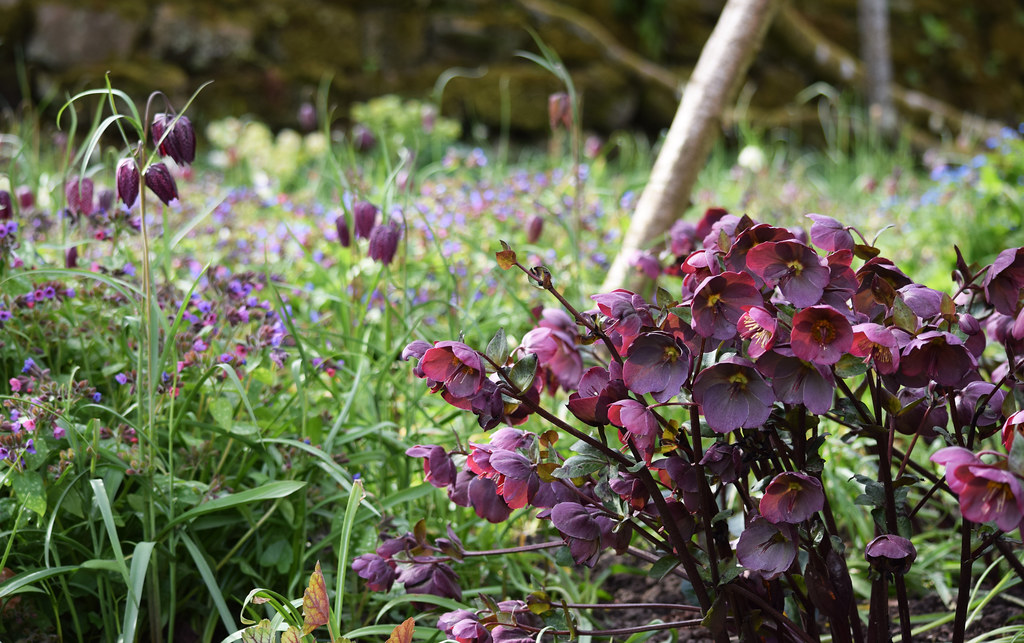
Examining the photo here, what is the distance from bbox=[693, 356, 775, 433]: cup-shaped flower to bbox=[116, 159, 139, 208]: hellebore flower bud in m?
0.82

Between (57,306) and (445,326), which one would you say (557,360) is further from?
(445,326)

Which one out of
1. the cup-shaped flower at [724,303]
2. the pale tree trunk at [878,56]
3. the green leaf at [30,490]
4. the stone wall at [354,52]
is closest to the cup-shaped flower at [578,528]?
the cup-shaped flower at [724,303]

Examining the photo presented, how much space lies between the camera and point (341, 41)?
6375mm

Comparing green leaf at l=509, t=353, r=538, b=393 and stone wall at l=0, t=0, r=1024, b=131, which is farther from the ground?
stone wall at l=0, t=0, r=1024, b=131

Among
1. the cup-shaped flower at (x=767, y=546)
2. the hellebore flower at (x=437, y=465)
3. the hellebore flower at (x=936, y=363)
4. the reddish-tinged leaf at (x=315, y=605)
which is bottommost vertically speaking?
the reddish-tinged leaf at (x=315, y=605)

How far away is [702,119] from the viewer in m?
2.25

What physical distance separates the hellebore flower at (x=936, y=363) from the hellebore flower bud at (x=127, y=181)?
102 centimetres

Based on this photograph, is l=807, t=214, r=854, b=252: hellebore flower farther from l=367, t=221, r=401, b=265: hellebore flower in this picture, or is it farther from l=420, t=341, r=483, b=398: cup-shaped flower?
l=367, t=221, r=401, b=265: hellebore flower

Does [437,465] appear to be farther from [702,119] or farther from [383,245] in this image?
[702,119]

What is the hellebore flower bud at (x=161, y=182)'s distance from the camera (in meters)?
1.15

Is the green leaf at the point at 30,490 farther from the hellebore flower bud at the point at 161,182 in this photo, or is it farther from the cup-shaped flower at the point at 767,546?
the cup-shaped flower at the point at 767,546

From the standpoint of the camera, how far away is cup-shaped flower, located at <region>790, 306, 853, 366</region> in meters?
0.82

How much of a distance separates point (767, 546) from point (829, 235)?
1.30ft

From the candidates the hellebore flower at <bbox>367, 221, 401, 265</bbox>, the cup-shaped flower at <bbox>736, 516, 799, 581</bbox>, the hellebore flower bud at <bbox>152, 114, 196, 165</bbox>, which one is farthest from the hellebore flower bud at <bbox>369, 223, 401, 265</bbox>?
the cup-shaped flower at <bbox>736, 516, 799, 581</bbox>
